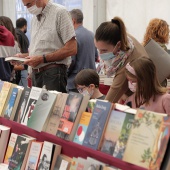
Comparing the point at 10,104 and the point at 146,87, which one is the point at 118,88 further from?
the point at 10,104

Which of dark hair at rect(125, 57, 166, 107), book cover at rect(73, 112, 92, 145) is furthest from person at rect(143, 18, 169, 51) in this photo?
book cover at rect(73, 112, 92, 145)

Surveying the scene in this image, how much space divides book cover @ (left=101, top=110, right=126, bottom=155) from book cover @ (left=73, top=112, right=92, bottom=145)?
0.15 metres

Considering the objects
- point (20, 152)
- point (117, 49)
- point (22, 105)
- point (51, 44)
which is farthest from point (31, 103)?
point (51, 44)

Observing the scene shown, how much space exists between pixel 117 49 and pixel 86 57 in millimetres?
1741

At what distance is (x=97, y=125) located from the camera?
191 cm

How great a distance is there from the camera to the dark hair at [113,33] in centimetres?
259

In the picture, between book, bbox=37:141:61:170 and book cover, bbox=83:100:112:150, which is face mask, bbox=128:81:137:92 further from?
book, bbox=37:141:61:170

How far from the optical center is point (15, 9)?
8.14m

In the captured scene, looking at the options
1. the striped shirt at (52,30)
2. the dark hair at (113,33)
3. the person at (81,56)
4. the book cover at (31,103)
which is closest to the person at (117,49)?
the dark hair at (113,33)

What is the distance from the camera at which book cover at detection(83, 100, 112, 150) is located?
1.88 meters

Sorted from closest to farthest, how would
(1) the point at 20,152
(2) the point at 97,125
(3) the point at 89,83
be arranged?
(2) the point at 97,125
(1) the point at 20,152
(3) the point at 89,83

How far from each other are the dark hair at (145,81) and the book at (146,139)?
72 centimetres

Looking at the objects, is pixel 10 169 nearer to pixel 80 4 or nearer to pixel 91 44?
pixel 91 44

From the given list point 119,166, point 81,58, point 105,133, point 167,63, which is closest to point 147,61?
point 167,63
